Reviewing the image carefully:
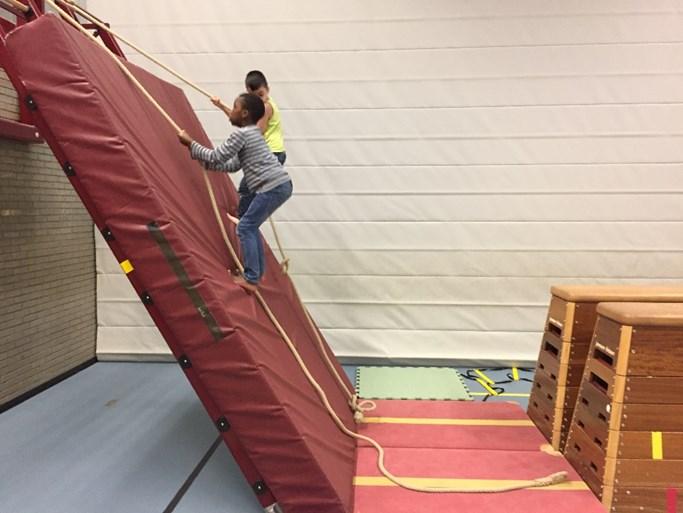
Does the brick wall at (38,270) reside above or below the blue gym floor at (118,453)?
above

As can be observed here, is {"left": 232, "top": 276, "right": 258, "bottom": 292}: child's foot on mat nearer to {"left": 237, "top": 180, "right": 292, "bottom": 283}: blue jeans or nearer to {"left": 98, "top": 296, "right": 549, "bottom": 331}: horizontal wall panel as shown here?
{"left": 237, "top": 180, "right": 292, "bottom": 283}: blue jeans

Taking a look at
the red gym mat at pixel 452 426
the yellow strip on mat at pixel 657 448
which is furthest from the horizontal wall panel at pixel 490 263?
the yellow strip on mat at pixel 657 448

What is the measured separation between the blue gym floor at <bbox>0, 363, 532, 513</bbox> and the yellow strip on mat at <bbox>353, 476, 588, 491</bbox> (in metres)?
0.53

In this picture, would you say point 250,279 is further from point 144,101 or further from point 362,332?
point 362,332

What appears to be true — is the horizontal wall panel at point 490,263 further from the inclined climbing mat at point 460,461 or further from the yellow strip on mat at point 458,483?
the yellow strip on mat at point 458,483

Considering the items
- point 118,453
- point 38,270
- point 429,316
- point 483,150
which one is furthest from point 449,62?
point 118,453

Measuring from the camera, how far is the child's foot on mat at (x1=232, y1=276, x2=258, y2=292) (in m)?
2.45

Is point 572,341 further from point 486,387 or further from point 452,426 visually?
point 486,387

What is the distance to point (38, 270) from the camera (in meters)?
3.84

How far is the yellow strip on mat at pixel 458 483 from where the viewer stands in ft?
7.59

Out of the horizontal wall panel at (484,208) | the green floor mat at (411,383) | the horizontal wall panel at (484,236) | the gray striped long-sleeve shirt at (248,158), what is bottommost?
the green floor mat at (411,383)

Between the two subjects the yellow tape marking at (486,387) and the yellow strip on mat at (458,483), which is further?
the yellow tape marking at (486,387)

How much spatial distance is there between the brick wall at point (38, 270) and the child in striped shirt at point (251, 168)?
196 cm

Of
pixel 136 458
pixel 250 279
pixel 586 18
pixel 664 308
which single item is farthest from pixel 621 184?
pixel 136 458
